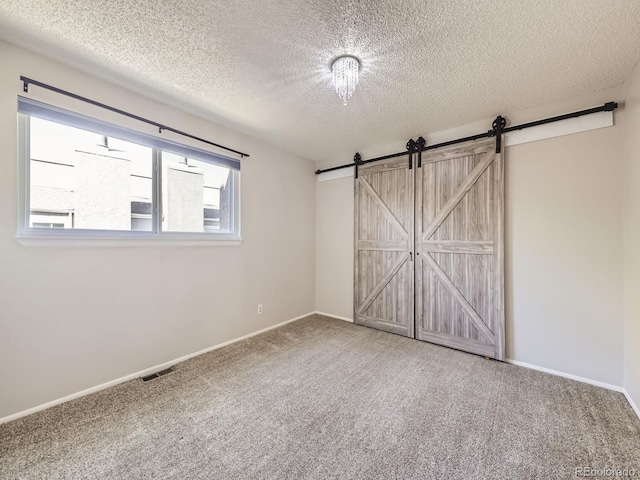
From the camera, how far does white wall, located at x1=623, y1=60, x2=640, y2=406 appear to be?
5.91 ft

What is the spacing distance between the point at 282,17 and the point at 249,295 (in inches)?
107

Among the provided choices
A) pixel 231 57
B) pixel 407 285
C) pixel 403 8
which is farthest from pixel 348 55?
pixel 407 285

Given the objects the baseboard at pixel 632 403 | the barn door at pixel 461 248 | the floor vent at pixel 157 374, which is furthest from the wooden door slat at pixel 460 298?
Result: the floor vent at pixel 157 374

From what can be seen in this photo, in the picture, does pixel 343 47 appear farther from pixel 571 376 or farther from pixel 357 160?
pixel 571 376

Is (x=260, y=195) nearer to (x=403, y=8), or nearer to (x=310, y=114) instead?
(x=310, y=114)

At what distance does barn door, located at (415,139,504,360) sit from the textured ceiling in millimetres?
591

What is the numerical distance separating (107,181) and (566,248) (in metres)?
4.07

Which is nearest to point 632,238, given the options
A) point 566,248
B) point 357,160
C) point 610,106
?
point 566,248

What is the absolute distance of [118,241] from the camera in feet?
7.04

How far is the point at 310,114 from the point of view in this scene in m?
2.67

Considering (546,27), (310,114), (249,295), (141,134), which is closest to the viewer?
(546,27)

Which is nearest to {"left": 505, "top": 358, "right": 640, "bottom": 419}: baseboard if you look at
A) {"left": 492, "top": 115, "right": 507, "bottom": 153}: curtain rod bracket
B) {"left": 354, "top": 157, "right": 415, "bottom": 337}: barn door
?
{"left": 354, "top": 157, "right": 415, "bottom": 337}: barn door

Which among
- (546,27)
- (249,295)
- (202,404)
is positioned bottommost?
(202,404)

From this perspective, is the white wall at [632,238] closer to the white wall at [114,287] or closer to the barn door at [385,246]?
the barn door at [385,246]
